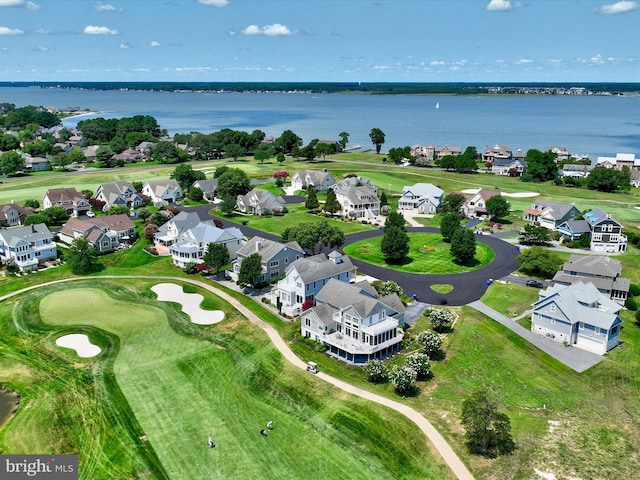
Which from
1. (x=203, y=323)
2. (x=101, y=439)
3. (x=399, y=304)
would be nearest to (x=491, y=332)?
(x=399, y=304)

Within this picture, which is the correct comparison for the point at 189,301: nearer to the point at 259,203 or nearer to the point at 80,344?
the point at 80,344

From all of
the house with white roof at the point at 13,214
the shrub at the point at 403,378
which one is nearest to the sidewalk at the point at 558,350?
the shrub at the point at 403,378

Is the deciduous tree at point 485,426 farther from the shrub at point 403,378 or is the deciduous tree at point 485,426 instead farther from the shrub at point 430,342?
the shrub at point 430,342

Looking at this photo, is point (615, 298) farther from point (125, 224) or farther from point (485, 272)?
point (125, 224)

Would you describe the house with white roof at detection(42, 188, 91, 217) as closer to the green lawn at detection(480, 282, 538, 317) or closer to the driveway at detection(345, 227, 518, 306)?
the driveway at detection(345, 227, 518, 306)

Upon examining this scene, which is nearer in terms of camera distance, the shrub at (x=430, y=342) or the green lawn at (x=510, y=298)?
the shrub at (x=430, y=342)

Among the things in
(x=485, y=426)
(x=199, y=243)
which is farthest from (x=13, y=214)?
(x=485, y=426)
